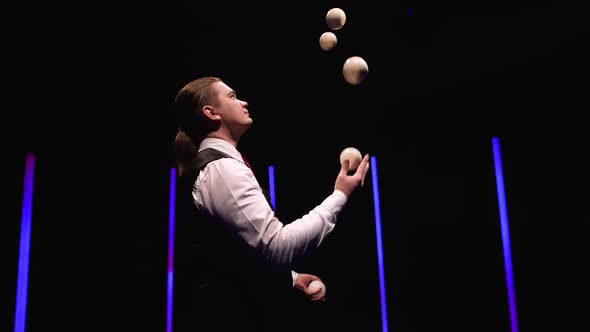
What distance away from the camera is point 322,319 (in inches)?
105

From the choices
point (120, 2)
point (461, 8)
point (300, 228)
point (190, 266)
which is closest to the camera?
point (300, 228)

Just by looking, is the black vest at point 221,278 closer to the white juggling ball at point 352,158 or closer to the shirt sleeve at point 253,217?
the shirt sleeve at point 253,217

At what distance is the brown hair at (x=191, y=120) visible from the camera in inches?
50.6

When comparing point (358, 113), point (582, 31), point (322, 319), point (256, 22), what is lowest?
point (322, 319)

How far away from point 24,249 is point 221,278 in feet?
5.74

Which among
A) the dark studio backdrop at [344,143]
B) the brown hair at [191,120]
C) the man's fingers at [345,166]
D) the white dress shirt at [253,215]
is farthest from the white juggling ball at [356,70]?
the dark studio backdrop at [344,143]

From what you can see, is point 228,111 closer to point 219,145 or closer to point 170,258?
point 219,145

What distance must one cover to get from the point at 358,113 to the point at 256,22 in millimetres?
906

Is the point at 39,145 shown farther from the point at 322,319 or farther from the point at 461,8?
the point at 461,8

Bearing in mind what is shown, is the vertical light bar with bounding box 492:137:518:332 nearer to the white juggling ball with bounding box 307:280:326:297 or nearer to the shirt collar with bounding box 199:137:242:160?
the white juggling ball with bounding box 307:280:326:297

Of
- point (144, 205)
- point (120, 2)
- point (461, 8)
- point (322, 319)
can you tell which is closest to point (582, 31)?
point (461, 8)

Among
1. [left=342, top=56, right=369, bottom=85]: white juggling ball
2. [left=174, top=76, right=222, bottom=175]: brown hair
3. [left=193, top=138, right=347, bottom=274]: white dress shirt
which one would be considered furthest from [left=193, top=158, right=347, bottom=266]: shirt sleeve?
[left=342, top=56, right=369, bottom=85]: white juggling ball

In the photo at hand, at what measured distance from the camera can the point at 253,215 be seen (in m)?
0.99

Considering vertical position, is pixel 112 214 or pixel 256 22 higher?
pixel 256 22
